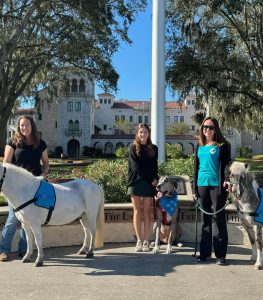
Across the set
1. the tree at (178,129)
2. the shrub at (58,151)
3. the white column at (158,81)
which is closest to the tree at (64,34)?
the white column at (158,81)

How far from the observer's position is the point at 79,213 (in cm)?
673

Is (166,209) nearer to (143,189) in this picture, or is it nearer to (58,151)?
(143,189)

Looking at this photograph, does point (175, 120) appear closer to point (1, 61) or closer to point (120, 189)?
point (1, 61)

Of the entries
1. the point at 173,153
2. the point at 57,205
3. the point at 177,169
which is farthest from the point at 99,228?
the point at 173,153

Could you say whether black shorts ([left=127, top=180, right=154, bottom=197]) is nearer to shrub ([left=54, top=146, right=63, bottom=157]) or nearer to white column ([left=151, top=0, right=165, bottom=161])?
white column ([left=151, top=0, right=165, bottom=161])

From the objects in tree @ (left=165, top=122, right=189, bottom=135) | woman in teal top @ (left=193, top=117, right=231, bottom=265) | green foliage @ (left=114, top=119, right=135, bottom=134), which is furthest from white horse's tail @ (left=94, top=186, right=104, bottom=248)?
green foliage @ (left=114, top=119, right=135, bottom=134)

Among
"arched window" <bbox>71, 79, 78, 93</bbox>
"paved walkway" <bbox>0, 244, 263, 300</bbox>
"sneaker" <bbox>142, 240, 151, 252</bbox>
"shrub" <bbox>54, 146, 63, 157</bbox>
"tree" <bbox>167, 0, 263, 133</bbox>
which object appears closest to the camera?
"paved walkway" <bbox>0, 244, 263, 300</bbox>

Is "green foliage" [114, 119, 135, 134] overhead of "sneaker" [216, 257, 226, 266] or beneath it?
overhead

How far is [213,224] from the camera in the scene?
6566 millimetres

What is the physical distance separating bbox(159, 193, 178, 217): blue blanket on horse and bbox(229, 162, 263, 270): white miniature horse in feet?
3.59

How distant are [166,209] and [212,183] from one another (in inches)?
38.5

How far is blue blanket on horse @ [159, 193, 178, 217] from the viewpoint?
275 inches

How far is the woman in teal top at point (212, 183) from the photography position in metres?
6.41

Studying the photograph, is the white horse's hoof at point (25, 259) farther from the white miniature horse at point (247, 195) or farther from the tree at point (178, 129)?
the tree at point (178, 129)
